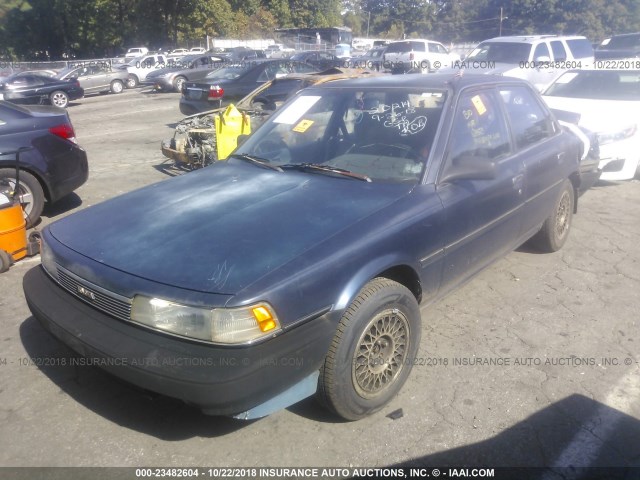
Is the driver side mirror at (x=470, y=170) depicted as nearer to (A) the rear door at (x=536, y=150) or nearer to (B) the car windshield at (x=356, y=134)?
(B) the car windshield at (x=356, y=134)

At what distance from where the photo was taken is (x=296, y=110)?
409cm

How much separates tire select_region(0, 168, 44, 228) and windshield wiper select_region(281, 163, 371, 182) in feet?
11.2

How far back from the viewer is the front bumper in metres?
2.27

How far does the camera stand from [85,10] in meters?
43.5

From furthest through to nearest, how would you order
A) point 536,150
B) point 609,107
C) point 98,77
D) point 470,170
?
point 98,77, point 609,107, point 536,150, point 470,170

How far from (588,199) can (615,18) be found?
5754 cm

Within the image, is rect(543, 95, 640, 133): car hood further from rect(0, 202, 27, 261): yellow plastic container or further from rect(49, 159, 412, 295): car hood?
rect(0, 202, 27, 261): yellow plastic container

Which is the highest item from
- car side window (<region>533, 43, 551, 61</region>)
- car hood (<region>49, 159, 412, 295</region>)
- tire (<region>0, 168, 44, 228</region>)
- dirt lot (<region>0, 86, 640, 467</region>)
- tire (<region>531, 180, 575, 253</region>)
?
car side window (<region>533, 43, 551, 61</region>)

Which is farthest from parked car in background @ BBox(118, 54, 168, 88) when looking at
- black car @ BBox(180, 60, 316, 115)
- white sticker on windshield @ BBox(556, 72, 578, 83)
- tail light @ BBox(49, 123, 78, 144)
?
white sticker on windshield @ BBox(556, 72, 578, 83)

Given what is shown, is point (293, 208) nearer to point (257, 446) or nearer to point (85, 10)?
point (257, 446)

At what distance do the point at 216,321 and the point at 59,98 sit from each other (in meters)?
20.7

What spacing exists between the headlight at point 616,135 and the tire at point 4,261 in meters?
6.92

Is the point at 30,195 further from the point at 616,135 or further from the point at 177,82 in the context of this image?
the point at 177,82

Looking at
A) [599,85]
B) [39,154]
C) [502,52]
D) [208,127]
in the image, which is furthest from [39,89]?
[599,85]
